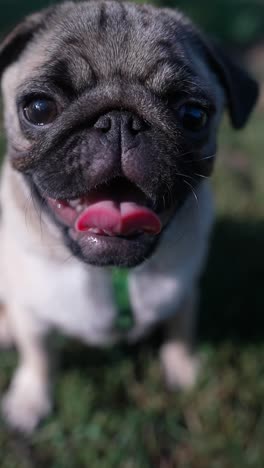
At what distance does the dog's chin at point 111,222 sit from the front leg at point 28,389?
2.21 ft

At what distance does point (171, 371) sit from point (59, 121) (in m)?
1.45

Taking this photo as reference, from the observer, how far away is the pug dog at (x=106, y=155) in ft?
5.07

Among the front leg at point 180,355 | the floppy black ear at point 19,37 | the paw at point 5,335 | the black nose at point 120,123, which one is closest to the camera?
the black nose at point 120,123

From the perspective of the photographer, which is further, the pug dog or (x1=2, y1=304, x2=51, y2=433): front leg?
(x1=2, y1=304, x2=51, y2=433): front leg

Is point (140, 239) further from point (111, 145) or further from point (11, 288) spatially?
point (11, 288)

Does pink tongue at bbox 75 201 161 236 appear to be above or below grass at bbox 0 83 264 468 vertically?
above

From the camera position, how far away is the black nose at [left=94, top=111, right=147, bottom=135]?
60.1 inches

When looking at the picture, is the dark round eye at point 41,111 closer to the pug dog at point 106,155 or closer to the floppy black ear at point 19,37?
the pug dog at point 106,155

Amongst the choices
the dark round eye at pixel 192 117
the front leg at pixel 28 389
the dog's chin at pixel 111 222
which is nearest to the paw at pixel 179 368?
the front leg at pixel 28 389

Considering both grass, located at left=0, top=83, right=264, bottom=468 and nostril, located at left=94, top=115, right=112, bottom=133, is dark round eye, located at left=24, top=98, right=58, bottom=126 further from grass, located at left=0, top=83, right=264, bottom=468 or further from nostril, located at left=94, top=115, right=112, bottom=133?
grass, located at left=0, top=83, right=264, bottom=468

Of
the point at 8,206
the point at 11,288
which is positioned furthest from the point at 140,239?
the point at 11,288

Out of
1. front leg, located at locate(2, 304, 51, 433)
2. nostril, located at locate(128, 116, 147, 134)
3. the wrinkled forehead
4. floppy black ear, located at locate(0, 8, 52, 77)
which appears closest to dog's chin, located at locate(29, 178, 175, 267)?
nostril, located at locate(128, 116, 147, 134)

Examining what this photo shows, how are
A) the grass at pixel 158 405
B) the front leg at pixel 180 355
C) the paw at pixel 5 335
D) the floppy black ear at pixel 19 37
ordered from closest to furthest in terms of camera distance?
1. the floppy black ear at pixel 19 37
2. the grass at pixel 158 405
3. the front leg at pixel 180 355
4. the paw at pixel 5 335

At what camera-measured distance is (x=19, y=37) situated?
1862 millimetres
